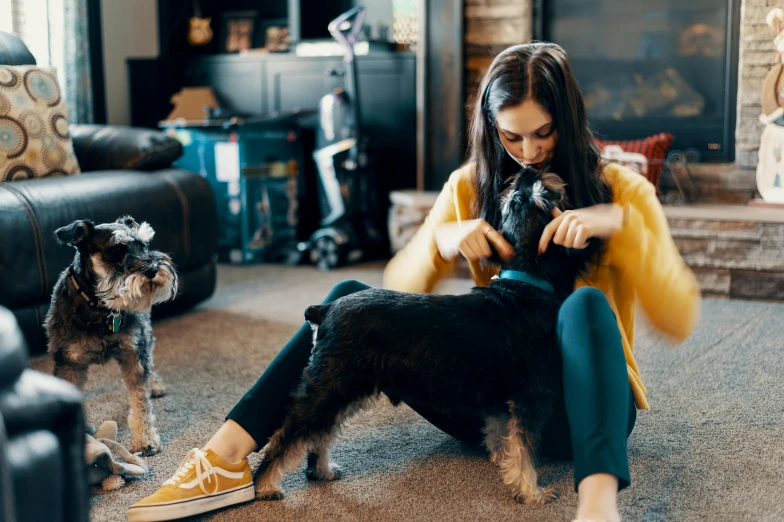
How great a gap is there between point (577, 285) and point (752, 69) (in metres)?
2.37

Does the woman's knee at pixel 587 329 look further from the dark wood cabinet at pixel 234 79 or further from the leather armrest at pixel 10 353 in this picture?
the dark wood cabinet at pixel 234 79

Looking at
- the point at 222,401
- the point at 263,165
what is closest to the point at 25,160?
the point at 222,401

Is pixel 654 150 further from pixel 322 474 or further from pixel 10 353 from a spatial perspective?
pixel 10 353

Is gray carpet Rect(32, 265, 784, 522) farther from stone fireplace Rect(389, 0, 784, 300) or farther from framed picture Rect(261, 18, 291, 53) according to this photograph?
framed picture Rect(261, 18, 291, 53)

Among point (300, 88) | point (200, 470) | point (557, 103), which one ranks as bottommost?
point (200, 470)

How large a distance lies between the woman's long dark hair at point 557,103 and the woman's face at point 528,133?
0.01 metres

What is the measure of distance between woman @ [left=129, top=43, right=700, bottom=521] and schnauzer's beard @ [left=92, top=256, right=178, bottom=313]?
399mm

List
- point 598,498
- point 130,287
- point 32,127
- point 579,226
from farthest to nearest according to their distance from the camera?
1. point 32,127
2. point 130,287
3. point 579,226
4. point 598,498

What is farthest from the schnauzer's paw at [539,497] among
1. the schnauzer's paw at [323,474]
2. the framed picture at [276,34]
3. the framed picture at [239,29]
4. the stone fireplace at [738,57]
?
the framed picture at [239,29]

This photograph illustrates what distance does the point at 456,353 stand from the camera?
1379 mm

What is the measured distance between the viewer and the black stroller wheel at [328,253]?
12.9ft

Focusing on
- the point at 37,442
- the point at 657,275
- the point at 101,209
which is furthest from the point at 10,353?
the point at 101,209

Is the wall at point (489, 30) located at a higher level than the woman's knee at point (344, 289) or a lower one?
higher

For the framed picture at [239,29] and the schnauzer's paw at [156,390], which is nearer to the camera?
the schnauzer's paw at [156,390]
